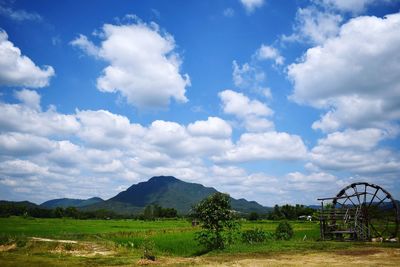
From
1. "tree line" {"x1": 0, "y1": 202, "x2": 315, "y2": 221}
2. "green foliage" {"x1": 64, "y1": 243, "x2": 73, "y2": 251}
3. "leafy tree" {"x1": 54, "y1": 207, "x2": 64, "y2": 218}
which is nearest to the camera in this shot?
"green foliage" {"x1": 64, "y1": 243, "x2": 73, "y2": 251}

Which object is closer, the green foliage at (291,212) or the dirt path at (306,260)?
the dirt path at (306,260)

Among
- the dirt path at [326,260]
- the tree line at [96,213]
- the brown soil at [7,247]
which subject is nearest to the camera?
the dirt path at [326,260]

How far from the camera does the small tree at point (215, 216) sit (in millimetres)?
29531

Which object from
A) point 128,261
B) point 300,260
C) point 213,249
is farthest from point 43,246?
point 300,260

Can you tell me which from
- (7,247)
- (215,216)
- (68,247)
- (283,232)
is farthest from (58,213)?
(215,216)

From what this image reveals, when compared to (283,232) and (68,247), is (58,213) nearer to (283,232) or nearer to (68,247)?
(68,247)

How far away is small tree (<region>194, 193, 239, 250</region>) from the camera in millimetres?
29531

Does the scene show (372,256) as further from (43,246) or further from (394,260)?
(43,246)

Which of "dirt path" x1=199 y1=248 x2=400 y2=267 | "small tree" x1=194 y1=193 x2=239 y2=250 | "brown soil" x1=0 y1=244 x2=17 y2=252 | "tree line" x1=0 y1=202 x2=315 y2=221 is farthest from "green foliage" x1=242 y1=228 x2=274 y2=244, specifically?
"tree line" x1=0 y1=202 x2=315 y2=221

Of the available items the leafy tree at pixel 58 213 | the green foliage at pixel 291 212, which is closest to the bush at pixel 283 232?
the green foliage at pixel 291 212

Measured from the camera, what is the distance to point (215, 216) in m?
29.3

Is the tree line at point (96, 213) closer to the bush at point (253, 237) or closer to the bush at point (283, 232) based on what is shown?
the bush at point (283, 232)

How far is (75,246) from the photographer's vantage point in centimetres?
3030

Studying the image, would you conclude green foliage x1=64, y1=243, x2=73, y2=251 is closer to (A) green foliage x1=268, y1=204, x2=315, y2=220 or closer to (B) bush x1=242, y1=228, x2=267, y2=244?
(B) bush x1=242, y1=228, x2=267, y2=244
